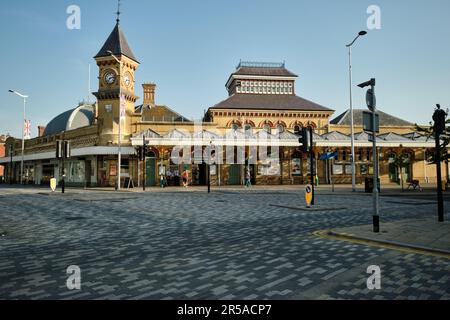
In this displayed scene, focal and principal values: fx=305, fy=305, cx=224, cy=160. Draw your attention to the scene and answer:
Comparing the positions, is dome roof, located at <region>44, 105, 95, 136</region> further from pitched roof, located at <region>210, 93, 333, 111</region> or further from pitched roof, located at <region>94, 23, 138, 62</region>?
pitched roof, located at <region>210, 93, 333, 111</region>

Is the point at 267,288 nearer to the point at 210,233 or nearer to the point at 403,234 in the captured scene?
the point at 210,233

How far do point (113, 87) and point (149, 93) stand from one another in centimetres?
1144

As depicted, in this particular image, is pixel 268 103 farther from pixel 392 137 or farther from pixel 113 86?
pixel 113 86

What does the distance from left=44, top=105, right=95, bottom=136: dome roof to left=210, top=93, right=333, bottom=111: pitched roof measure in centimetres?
2023

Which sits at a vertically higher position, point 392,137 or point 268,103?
point 268,103

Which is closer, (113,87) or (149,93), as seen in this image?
(113,87)

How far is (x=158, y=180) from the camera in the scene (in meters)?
31.7

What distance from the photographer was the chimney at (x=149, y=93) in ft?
141

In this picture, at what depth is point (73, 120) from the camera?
4247 cm

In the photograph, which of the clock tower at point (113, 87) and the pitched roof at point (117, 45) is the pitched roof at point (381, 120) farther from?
the pitched roof at point (117, 45)

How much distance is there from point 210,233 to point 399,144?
3103 cm

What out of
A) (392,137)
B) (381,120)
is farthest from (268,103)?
(381,120)
